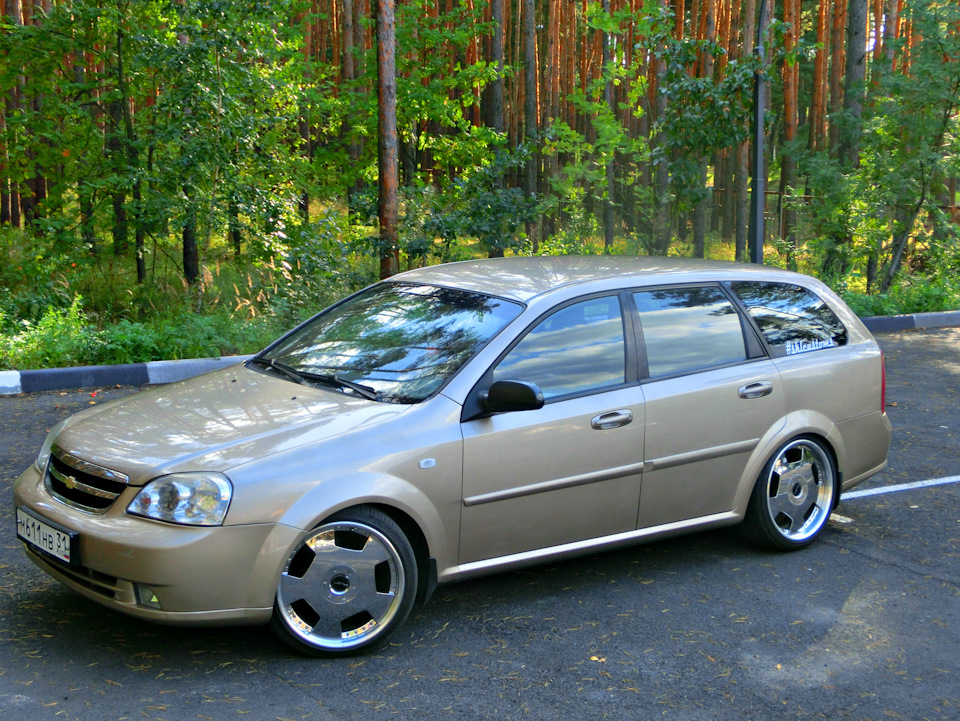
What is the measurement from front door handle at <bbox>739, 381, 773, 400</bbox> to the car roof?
636mm

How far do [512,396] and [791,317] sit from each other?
7.11 feet

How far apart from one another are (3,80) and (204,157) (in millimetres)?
4177

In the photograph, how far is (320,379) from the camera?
4504mm

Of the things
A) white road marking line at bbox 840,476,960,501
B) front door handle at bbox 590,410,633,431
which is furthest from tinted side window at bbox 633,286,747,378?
white road marking line at bbox 840,476,960,501

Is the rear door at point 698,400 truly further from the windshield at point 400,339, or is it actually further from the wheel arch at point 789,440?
the windshield at point 400,339

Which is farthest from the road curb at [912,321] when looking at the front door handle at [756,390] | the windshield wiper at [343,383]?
the windshield wiper at [343,383]

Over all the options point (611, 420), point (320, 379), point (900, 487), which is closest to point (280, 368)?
point (320, 379)

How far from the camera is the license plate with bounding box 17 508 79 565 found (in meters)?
3.62

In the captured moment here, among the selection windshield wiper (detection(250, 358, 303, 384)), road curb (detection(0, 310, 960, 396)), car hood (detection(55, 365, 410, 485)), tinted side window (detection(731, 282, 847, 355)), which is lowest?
road curb (detection(0, 310, 960, 396))

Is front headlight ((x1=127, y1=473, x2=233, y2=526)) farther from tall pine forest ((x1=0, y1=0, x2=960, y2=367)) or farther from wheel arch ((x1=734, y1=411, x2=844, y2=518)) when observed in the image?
tall pine forest ((x1=0, y1=0, x2=960, y2=367))

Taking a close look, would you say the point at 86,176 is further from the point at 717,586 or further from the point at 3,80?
the point at 717,586

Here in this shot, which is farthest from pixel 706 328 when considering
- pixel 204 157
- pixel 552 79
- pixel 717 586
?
pixel 552 79

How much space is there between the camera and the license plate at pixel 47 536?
362 centimetres

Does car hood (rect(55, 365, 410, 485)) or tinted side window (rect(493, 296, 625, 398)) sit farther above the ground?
tinted side window (rect(493, 296, 625, 398))
